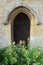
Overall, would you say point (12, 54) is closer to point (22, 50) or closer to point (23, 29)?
point (22, 50)

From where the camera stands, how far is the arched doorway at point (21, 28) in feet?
48.5

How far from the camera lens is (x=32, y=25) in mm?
14547

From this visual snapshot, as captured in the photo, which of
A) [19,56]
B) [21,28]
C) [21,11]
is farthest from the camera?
[21,28]

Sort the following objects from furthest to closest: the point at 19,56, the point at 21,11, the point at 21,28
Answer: the point at 21,28 < the point at 21,11 < the point at 19,56

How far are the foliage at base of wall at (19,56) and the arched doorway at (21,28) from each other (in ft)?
3.39

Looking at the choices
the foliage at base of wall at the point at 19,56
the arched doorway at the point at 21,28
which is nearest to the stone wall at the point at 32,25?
the arched doorway at the point at 21,28

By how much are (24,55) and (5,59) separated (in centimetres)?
75

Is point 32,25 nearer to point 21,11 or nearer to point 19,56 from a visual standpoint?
point 21,11

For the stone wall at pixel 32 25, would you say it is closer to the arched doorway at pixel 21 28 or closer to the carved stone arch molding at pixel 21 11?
the carved stone arch molding at pixel 21 11

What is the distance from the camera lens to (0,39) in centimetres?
1457

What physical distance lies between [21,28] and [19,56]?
1579mm

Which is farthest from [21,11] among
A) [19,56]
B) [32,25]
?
[19,56]

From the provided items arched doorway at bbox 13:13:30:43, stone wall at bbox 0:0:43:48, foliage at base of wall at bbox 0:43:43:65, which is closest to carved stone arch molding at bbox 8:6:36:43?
stone wall at bbox 0:0:43:48

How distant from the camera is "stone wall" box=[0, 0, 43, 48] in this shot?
1442 centimetres
